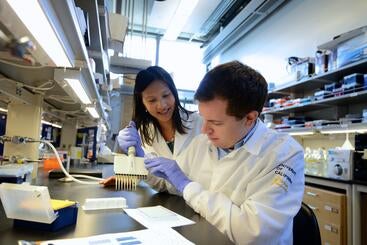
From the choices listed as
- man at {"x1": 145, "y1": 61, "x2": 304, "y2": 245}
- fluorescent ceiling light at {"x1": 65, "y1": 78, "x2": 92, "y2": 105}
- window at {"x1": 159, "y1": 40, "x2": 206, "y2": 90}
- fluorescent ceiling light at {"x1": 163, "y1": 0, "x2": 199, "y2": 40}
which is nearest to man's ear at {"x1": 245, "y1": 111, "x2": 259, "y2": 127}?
man at {"x1": 145, "y1": 61, "x2": 304, "y2": 245}

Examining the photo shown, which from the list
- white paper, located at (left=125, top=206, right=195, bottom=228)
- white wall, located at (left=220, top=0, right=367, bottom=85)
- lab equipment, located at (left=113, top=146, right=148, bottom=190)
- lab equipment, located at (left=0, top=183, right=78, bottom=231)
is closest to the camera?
lab equipment, located at (left=0, top=183, right=78, bottom=231)

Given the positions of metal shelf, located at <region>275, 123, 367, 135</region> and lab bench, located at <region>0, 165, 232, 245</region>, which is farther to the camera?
metal shelf, located at <region>275, 123, 367, 135</region>

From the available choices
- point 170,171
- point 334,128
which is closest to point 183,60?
point 334,128

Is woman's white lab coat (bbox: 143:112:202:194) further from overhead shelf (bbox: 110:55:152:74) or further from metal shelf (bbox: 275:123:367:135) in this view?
metal shelf (bbox: 275:123:367:135)

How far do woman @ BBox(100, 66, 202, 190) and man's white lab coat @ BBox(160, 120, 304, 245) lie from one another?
0.53 m

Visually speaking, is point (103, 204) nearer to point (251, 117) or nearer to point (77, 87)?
point (251, 117)

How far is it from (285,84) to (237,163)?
2.84 metres

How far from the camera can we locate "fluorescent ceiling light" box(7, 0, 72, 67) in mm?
609

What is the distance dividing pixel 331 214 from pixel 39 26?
8.10ft

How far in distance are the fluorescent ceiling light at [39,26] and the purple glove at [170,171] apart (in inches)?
20.0

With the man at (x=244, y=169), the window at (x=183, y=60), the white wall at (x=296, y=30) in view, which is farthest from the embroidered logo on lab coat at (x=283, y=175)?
the window at (x=183, y=60)

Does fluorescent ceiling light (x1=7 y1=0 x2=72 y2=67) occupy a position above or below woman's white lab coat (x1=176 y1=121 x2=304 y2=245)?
above

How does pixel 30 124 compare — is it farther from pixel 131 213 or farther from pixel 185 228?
pixel 185 228

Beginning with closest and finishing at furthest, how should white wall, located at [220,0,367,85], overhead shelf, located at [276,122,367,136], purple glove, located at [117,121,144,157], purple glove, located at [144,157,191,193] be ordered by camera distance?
1. purple glove, located at [144,157,191,193]
2. purple glove, located at [117,121,144,157]
3. overhead shelf, located at [276,122,367,136]
4. white wall, located at [220,0,367,85]
